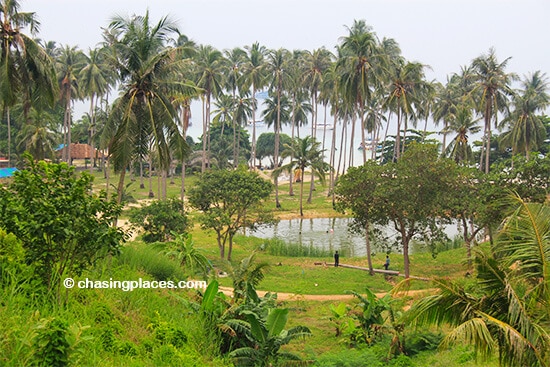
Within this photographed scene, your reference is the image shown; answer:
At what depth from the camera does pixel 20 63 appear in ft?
56.7

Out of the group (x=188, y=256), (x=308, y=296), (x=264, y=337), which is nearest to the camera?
A: (x=264, y=337)

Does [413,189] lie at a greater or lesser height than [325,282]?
greater

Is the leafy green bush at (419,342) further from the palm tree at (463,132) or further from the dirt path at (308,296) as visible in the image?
the palm tree at (463,132)

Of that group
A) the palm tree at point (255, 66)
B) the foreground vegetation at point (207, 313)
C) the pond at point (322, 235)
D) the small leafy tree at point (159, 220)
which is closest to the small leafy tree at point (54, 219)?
the foreground vegetation at point (207, 313)

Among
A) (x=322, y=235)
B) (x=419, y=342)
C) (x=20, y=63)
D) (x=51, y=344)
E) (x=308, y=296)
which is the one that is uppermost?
(x=20, y=63)

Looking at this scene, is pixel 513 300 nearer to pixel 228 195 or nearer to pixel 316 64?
pixel 228 195

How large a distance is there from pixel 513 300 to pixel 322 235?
29.4m

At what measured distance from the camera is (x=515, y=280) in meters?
6.94

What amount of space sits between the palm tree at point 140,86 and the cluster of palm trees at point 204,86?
0.03 meters

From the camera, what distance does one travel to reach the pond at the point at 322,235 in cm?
3138

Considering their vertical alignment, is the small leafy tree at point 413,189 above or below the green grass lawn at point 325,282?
above

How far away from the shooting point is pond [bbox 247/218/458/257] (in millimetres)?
31375

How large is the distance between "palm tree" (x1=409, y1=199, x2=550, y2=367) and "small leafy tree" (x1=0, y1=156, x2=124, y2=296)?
5033mm

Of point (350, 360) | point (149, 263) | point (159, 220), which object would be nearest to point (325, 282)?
point (159, 220)
